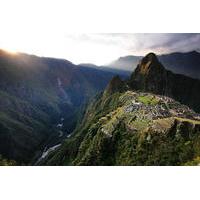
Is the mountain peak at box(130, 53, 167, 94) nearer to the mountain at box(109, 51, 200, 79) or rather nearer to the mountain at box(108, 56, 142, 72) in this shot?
the mountain at box(109, 51, 200, 79)

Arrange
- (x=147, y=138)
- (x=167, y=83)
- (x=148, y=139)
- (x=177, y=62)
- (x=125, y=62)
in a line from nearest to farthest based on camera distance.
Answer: (x=148, y=139)
(x=147, y=138)
(x=125, y=62)
(x=177, y=62)
(x=167, y=83)

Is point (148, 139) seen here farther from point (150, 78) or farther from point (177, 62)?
point (150, 78)

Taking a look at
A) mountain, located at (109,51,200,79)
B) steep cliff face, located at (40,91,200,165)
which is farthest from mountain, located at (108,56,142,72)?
steep cliff face, located at (40,91,200,165)

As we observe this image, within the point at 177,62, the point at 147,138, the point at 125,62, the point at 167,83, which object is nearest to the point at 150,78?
the point at 167,83

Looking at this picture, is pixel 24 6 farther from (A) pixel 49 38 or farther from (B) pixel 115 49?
(B) pixel 115 49

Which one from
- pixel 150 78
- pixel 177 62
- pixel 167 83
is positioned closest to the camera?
pixel 177 62

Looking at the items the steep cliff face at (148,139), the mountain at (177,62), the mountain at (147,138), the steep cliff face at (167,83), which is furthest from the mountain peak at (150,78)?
the steep cliff face at (148,139)

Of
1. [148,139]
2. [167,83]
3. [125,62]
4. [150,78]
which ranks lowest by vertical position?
[148,139]
